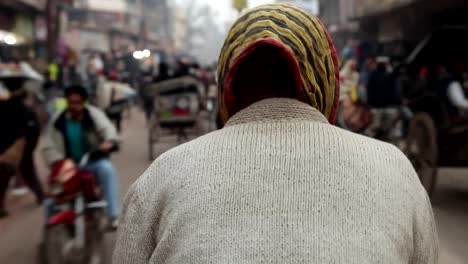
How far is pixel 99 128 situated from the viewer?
18.4 ft

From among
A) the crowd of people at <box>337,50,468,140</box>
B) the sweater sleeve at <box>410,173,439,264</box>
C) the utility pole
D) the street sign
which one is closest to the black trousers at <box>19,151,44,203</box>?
the crowd of people at <box>337,50,468,140</box>

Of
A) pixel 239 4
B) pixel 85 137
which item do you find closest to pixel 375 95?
pixel 239 4

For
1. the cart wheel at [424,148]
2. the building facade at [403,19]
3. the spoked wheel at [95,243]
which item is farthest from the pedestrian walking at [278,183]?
the building facade at [403,19]

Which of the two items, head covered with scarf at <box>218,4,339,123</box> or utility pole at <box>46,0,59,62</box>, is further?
utility pole at <box>46,0,59,62</box>

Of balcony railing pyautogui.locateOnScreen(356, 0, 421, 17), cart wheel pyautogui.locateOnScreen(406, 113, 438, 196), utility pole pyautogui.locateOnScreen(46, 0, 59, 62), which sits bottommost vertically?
cart wheel pyautogui.locateOnScreen(406, 113, 438, 196)

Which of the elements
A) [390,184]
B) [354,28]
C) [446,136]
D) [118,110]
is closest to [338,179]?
[390,184]

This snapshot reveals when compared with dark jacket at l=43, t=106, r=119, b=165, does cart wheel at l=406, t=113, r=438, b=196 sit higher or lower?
lower

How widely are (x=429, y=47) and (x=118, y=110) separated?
622cm

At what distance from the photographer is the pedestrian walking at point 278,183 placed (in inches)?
46.7

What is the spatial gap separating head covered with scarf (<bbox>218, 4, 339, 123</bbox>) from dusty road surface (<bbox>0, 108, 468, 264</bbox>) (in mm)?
4210

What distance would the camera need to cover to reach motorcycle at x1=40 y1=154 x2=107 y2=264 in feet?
15.3

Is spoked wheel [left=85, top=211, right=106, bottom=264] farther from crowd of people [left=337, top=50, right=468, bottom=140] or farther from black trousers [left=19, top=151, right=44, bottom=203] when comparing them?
crowd of people [left=337, top=50, right=468, bottom=140]

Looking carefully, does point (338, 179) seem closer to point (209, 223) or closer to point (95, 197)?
point (209, 223)

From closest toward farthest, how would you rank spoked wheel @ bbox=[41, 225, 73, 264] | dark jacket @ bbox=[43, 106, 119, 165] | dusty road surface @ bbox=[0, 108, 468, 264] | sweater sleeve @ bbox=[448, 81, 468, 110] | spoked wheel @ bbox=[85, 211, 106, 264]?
spoked wheel @ bbox=[41, 225, 73, 264], spoked wheel @ bbox=[85, 211, 106, 264], dark jacket @ bbox=[43, 106, 119, 165], dusty road surface @ bbox=[0, 108, 468, 264], sweater sleeve @ bbox=[448, 81, 468, 110]
